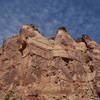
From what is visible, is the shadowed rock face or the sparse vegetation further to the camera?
the shadowed rock face

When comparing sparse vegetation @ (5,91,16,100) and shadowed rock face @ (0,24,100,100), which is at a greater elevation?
shadowed rock face @ (0,24,100,100)

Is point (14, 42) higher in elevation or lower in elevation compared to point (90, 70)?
higher

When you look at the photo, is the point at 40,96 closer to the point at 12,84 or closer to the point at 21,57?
the point at 12,84

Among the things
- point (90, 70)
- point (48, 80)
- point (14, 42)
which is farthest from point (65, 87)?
point (14, 42)

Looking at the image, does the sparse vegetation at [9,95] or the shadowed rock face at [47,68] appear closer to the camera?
the sparse vegetation at [9,95]

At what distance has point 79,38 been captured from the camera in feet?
156

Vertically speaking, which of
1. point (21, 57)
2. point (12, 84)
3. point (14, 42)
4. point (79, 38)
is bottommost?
point (12, 84)

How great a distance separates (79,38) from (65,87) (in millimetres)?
19753

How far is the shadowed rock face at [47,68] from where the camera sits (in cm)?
2953

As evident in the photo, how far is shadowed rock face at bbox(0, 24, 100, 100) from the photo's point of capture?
2953 cm

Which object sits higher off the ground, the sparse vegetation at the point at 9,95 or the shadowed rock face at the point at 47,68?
the shadowed rock face at the point at 47,68

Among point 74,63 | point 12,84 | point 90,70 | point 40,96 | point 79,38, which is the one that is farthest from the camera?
point 79,38

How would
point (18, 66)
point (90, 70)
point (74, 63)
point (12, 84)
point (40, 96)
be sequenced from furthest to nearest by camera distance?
point (90, 70) < point (74, 63) < point (18, 66) < point (12, 84) < point (40, 96)

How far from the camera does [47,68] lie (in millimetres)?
32969
